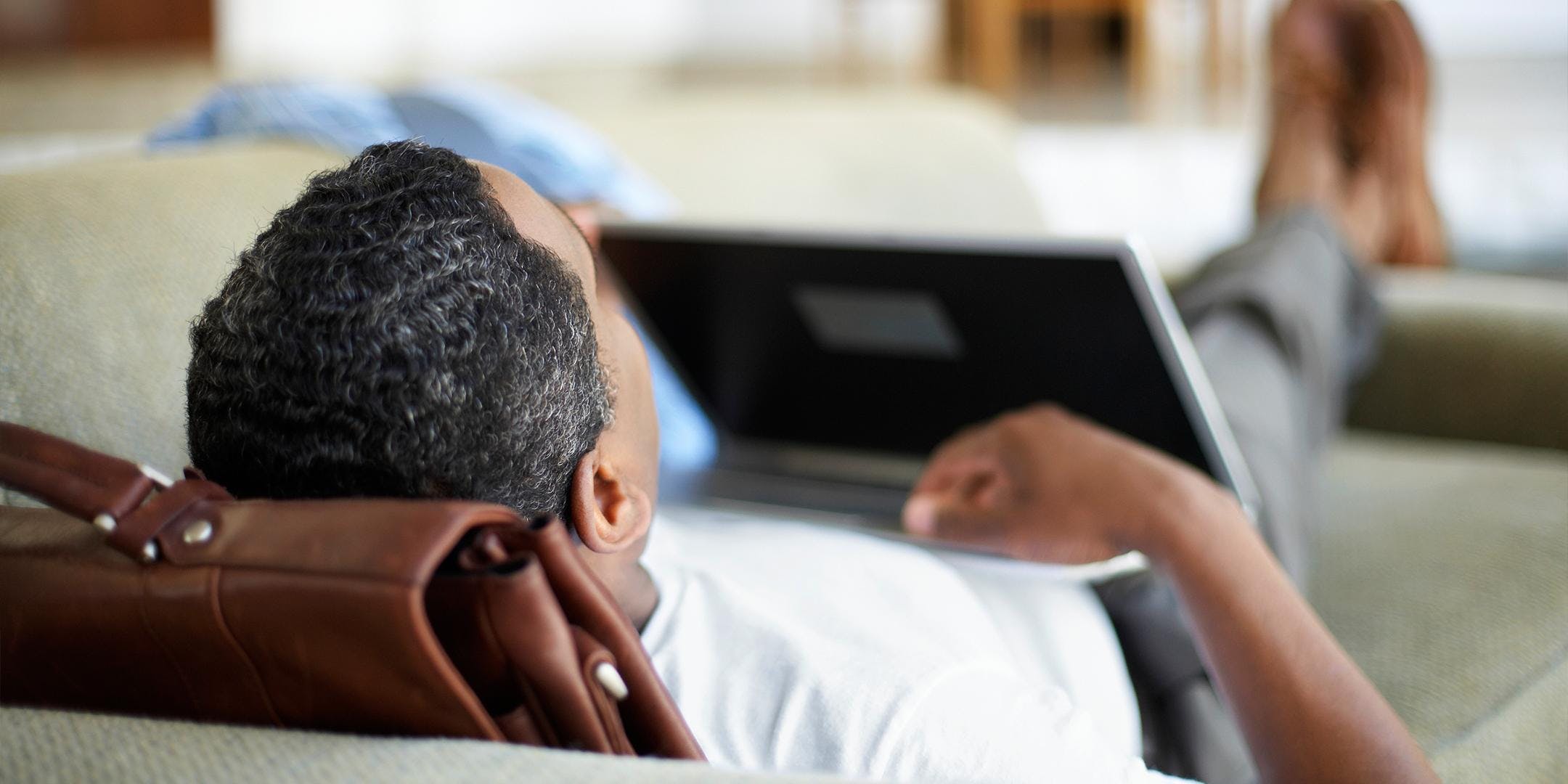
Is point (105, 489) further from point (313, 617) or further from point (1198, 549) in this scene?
point (1198, 549)

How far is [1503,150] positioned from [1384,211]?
2621 millimetres

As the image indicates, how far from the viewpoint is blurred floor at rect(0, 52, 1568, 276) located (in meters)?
2.50

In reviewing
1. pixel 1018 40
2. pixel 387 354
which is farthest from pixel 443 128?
pixel 1018 40

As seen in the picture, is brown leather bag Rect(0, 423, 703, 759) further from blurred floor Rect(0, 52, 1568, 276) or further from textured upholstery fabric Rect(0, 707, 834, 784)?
blurred floor Rect(0, 52, 1568, 276)

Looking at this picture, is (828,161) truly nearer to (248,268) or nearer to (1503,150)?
(248,268)

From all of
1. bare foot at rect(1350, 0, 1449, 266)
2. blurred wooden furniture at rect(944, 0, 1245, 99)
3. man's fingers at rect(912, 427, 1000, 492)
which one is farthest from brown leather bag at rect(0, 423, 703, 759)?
blurred wooden furniture at rect(944, 0, 1245, 99)

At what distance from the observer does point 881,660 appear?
1.99ft

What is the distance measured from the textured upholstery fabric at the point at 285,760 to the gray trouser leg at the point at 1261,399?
1.75 ft

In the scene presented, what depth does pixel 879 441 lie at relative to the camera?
120 cm

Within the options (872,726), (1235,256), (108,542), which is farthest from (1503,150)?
(108,542)

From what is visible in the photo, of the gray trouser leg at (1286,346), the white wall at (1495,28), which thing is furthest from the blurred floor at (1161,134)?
the gray trouser leg at (1286,346)

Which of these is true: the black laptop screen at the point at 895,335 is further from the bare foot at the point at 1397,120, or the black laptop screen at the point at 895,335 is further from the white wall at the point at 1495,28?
the white wall at the point at 1495,28

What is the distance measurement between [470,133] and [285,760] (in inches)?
36.0

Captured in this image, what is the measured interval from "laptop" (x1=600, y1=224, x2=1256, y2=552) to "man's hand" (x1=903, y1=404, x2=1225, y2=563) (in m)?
0.06
